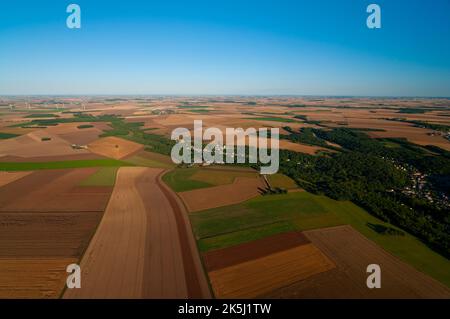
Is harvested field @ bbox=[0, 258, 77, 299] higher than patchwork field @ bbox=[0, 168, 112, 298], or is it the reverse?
patchwork field @ bbox=[0, 168, 112, 298]

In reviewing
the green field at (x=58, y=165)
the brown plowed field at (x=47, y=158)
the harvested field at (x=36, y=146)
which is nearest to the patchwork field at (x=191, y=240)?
the green field at (x=58, y=165)

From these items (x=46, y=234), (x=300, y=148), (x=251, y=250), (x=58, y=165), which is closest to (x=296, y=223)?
(x=251, y=250)

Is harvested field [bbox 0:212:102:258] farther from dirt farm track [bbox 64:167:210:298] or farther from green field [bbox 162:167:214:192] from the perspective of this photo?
green field [bbox 162:167:214:192]

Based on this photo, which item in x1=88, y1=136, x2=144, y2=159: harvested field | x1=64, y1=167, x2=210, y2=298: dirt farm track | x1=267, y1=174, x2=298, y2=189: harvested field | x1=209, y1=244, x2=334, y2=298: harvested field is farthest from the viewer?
x1=88, y1=136, x2=144, y2=159: harvested field

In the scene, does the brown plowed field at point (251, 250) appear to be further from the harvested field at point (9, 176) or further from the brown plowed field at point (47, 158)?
the brown plowed field at point (47, 158)

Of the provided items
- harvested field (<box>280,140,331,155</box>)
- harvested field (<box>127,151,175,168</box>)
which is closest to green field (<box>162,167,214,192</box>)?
harvested field (<box>127,151,175,168</box>)

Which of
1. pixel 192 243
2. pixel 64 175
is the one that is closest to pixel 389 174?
pixel 192 243
